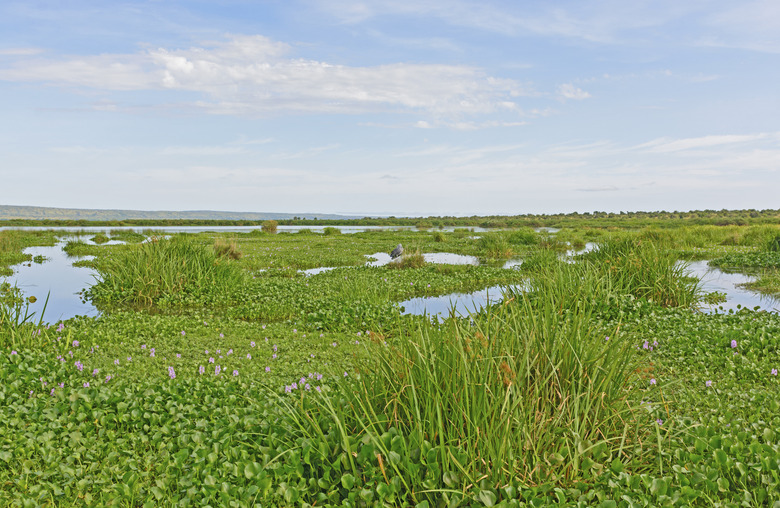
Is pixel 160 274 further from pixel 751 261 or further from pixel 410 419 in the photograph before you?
pixel 751 261

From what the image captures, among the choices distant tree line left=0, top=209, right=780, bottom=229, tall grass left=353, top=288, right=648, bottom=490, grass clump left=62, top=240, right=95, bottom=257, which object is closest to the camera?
tall grass left=353, top=288, right=648, bottom=490

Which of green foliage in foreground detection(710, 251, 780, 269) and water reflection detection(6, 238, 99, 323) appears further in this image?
green foliage in foreground detection(710, 251, 780, 269)

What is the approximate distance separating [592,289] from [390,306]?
410 centimetres

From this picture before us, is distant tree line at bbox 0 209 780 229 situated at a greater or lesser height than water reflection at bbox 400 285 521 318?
greater

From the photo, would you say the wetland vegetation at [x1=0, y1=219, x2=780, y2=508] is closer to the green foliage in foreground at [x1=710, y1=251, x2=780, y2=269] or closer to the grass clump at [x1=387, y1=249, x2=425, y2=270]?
the grass clump at [x1=387, y1=249, x2=425, y2=270]

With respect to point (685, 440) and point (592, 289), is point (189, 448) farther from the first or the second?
point (592, 289)

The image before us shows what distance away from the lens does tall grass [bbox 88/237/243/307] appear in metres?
12.3

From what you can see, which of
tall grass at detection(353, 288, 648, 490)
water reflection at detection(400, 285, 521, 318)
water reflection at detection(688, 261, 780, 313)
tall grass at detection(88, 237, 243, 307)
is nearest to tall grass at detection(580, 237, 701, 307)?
water reflection at detection(688, 261, 780, 313)

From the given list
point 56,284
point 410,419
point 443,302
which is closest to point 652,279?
point 443,302

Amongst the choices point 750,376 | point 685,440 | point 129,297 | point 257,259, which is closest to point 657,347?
point 750,376

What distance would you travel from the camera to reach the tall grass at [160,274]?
40.5 feet

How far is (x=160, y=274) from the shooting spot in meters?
12.4

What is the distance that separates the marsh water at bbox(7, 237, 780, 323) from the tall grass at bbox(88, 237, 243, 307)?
0.66 meters

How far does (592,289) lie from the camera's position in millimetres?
9820
